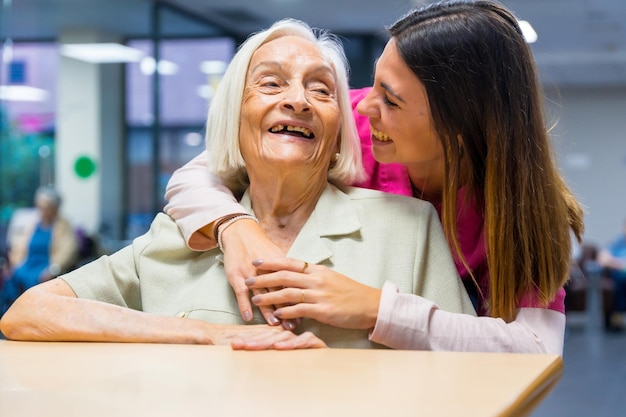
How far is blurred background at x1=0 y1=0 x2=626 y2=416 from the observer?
8.45 metres

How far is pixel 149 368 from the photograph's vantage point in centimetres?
123

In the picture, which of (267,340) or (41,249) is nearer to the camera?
(267,340)

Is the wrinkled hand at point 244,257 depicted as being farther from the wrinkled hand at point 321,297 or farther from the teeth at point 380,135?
the teeth at point 380,135

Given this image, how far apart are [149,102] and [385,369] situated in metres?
9.38

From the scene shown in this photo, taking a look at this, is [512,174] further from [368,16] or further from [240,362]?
[368,16]

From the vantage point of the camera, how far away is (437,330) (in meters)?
1.65

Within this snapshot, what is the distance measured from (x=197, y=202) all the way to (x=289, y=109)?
0.29 metres

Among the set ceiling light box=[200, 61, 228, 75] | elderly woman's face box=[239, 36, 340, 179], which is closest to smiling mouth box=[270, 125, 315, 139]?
elderly woman's face box=[239, 36, 340, 179]

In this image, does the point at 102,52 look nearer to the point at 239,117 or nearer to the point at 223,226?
the point at 239,117

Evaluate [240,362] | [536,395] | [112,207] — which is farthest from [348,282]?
[112,207]

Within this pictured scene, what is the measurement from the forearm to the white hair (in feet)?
1.69

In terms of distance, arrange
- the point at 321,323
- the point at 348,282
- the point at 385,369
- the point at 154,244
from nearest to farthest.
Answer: the point at 385,369
the point at 348,282
the point at 321,323
the point at 154,244

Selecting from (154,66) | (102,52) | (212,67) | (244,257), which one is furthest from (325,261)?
(212,67)

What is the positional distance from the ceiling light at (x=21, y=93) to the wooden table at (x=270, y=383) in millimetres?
7175
